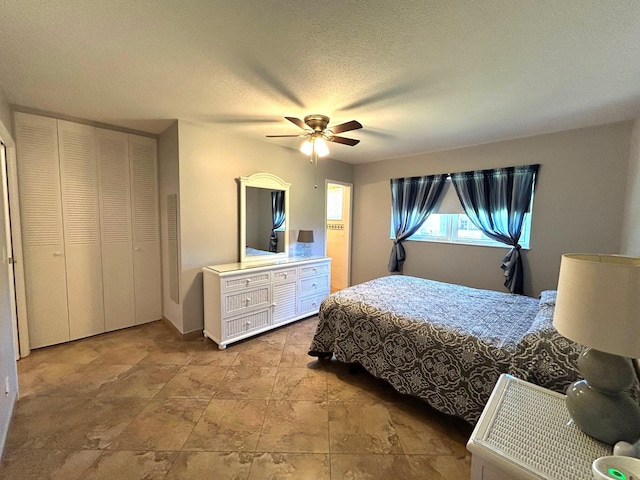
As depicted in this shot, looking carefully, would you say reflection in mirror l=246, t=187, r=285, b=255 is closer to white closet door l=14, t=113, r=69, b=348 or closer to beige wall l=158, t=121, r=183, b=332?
beige wall l=158, t=121, r=183, b=332

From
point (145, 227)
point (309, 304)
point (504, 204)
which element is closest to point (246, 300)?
point (309, 304)

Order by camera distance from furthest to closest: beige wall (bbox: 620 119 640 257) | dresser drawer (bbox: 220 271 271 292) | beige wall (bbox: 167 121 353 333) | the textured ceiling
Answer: beige wall (bbox: 167 121 353 333), dresser drawer (bbox: 220 271 271 292), beige wall (bbox: 620 119 640 257), the textured ceiling

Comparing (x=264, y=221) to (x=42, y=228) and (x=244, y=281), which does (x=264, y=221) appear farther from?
(x=42, y=228)

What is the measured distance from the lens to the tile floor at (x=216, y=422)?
1.52m

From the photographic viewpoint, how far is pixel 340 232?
5.11 meters

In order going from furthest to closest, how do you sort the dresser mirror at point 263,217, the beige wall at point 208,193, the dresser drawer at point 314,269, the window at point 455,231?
the dresser drawer at point 314,269, the dresser mirror at point 263,217, the window at point 455,231, the beige wall at point 208,193

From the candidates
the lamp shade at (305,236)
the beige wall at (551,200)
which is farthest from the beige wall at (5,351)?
the beige wall at (551,200)

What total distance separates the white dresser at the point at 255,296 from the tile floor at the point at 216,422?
0.33 metres

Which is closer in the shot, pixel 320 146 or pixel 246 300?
pixel 320 146

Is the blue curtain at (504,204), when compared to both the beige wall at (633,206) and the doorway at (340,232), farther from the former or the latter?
the doorway at (340,232)

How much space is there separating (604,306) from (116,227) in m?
4.04

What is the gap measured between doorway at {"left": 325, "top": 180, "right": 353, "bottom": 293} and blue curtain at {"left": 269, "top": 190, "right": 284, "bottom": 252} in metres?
1.05

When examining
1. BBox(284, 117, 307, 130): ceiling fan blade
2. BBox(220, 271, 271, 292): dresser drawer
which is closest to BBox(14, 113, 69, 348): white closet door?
BBox(220, 271, 271, 292): dresser drawer

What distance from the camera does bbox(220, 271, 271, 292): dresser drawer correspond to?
9.19ft
